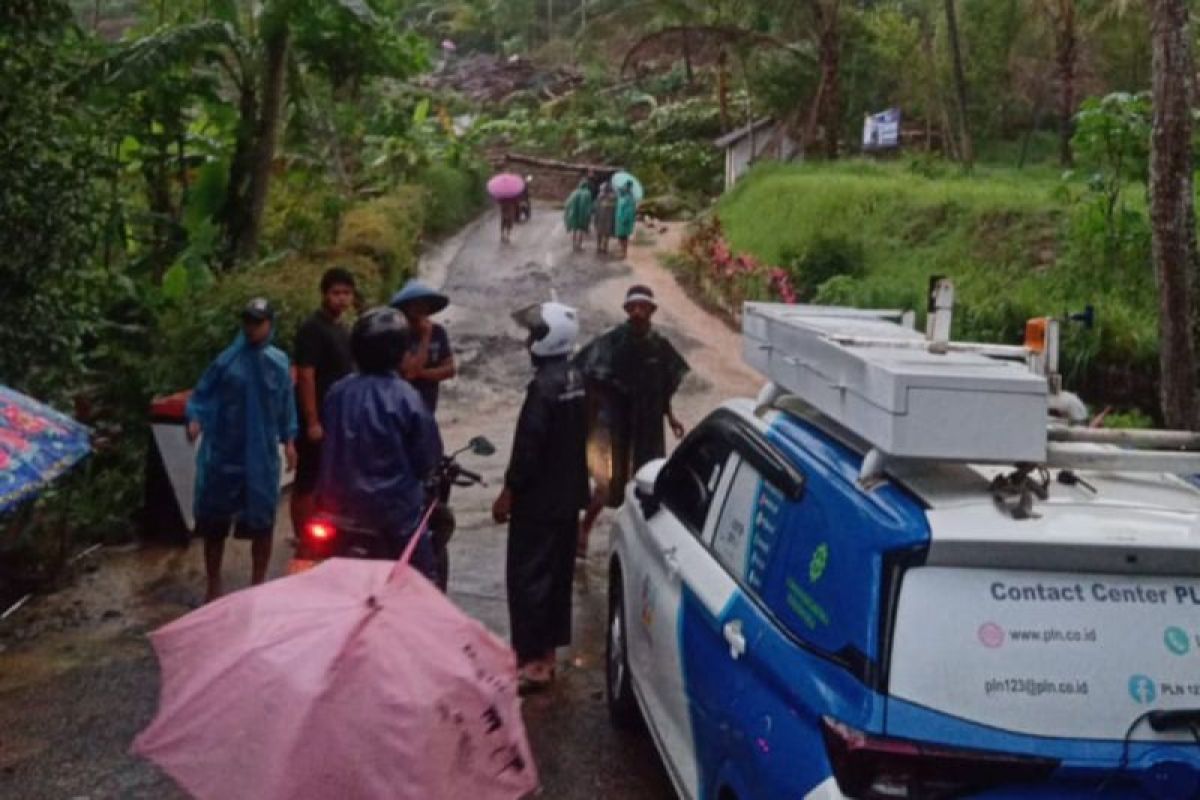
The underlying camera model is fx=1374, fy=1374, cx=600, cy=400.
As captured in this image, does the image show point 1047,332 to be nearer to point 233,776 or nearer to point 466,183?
point 233,776

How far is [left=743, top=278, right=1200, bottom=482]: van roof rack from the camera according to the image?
11.3 ft

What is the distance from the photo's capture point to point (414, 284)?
760 centimetres

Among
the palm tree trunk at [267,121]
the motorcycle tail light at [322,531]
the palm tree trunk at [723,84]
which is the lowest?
Result: the motorcycle tail light at [322,531]

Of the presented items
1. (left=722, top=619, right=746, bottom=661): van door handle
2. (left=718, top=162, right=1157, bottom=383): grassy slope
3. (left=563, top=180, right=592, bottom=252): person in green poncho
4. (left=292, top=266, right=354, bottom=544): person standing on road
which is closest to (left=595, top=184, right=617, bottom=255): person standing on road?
(left=563, top=180, right=592, bottom=252): person in green poncho

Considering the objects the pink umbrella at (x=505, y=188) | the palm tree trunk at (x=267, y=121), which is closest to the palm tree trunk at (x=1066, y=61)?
the pink umbrella at (x=505, y=188)

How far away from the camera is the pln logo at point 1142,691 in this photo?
10.6 ft

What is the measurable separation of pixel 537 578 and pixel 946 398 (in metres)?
3.31

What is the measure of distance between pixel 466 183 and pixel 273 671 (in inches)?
1263

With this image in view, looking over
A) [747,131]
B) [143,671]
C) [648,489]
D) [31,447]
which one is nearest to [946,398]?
[648,489]

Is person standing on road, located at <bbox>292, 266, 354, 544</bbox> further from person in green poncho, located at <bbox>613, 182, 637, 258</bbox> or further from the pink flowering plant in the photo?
person in green poncho, located at <bbox>613, 182, 637, 258</bbox>

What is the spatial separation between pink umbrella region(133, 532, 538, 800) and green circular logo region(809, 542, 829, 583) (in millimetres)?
901

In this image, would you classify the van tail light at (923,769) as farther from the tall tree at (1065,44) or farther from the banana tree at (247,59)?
the tall tree at (1065,44)

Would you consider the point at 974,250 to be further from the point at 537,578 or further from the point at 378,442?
the point at 378,442

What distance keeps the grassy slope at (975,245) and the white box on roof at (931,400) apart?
896 cm
